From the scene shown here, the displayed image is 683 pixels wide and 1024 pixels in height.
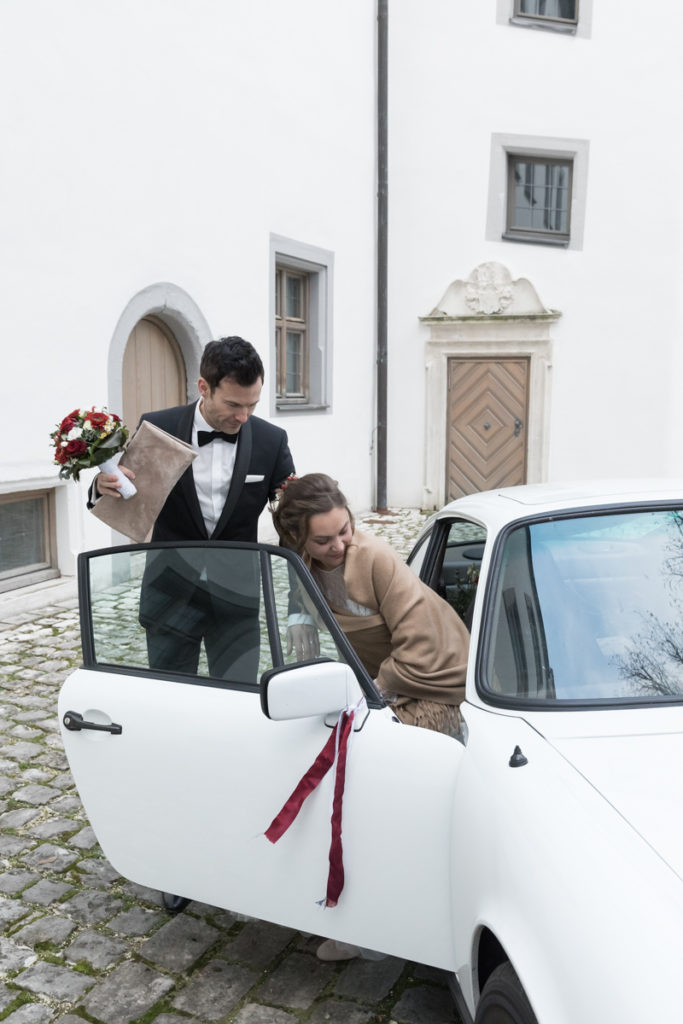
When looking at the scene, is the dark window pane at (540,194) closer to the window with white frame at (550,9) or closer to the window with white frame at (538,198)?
the window with white frame at (538,198)

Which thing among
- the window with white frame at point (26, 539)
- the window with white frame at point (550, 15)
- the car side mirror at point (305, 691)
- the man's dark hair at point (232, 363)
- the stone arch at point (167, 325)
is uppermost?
the window with white frame at point (550, 15)

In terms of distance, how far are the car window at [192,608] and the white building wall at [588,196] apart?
10.6 metres

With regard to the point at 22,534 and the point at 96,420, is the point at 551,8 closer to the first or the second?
the point at 22,534

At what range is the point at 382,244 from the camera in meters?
12.4

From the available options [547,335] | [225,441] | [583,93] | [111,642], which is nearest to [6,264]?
[225,441]

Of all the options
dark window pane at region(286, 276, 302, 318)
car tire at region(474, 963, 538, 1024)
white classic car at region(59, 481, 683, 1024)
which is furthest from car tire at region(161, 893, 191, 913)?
dark window pane at region(286, 276, 302, 318)

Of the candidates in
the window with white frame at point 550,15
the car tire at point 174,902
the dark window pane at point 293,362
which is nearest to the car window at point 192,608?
the car tire at point 174,902

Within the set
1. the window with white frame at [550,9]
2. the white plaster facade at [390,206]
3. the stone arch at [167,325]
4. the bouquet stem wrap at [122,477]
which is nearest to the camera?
the bouquet stem wrap at [122,477]

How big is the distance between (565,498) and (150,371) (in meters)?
6.50

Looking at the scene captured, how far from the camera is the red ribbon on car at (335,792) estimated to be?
84.4 inches

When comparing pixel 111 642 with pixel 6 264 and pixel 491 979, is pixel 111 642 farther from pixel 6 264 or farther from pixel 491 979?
pixel 6 264

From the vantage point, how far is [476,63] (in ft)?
40.0

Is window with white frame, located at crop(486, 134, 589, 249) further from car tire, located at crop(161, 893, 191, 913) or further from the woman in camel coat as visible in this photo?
car tire, located at crop(161, 893, 191, 913)

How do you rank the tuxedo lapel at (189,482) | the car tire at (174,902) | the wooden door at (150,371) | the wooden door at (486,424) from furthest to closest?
the wooden door at (486,424) → the wooden door at (150,371) → the tuxedo lapel at (189,482) → the car tire at (174,902)
